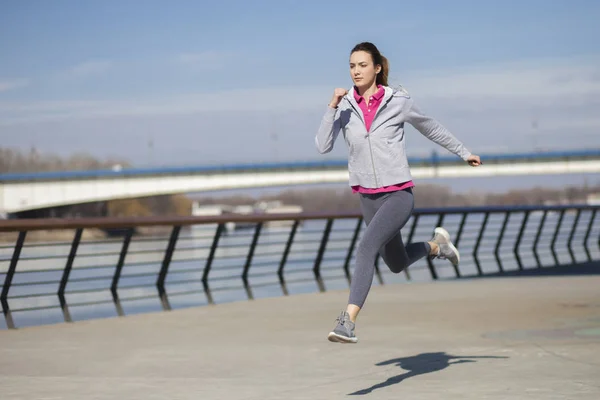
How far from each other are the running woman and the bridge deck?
2.80ft

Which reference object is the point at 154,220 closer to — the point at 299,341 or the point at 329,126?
the point at 299,341

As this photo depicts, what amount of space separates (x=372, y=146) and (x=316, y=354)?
229 centimetres

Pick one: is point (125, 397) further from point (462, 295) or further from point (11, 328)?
point (462, 295)

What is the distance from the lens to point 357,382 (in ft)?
23.1

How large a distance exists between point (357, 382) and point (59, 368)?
7.40 ft

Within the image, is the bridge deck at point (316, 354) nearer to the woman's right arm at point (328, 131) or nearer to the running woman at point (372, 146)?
the running woman at point (372, 146)

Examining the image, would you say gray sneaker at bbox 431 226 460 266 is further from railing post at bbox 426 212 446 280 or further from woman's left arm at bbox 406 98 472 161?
railing post at bbox 426 212 446 280

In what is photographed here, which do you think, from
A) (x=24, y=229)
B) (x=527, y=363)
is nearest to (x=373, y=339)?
(x=527, y=363)

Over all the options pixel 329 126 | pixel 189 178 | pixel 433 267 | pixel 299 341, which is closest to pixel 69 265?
pixel 299 341

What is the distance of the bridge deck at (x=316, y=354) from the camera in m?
6.82

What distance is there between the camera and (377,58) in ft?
22.6

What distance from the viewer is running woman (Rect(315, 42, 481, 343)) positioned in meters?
6.78

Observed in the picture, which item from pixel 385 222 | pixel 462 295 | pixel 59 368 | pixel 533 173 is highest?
pixel 385 222

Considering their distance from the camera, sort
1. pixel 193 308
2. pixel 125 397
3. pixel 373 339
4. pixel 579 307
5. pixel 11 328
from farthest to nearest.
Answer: pixel 193 308 < pixel 579 307 < pixel 11 328 < pixel 373 339 < pixel 125 397
